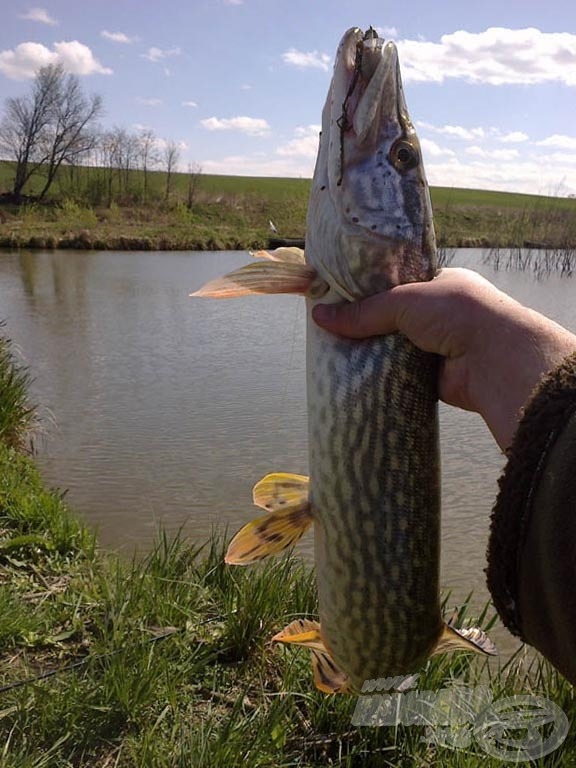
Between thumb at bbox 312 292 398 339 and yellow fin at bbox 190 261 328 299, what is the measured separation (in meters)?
0.11

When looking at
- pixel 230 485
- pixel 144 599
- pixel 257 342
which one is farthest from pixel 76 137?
pixel 144 599

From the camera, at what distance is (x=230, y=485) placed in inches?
255

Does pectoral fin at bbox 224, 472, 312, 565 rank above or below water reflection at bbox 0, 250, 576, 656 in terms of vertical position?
above

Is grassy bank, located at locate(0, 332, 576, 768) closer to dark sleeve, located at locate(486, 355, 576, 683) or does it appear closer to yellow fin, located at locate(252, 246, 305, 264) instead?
dark sleeve, located at locate(486, 355, 576, 683)

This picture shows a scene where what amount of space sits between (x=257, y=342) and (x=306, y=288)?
10192 mm

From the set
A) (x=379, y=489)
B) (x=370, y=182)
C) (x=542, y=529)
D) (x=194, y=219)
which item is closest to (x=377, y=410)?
(x=379, y=489)

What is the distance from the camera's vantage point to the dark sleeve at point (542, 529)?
131cm

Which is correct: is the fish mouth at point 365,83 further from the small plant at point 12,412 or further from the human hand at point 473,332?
the small plant at point 12,412

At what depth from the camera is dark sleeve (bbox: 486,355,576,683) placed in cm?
131

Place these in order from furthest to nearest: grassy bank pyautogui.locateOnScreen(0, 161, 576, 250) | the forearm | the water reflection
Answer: grassy bank pyautogui.locateOnScreen(0, 161, 576, 250)
the water reflection
the forearm

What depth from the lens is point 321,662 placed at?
2254 millimetres

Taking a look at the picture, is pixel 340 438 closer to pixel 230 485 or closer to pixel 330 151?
pixel 330 151

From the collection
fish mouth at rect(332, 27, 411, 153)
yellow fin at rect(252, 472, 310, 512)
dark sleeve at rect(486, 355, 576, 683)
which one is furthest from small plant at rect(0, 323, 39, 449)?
dark sleeve at rect(486, 355, 576, 683)

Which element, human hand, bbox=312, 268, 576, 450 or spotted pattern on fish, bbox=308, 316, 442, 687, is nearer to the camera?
human hand, bbox=312, 268, 576, 450
